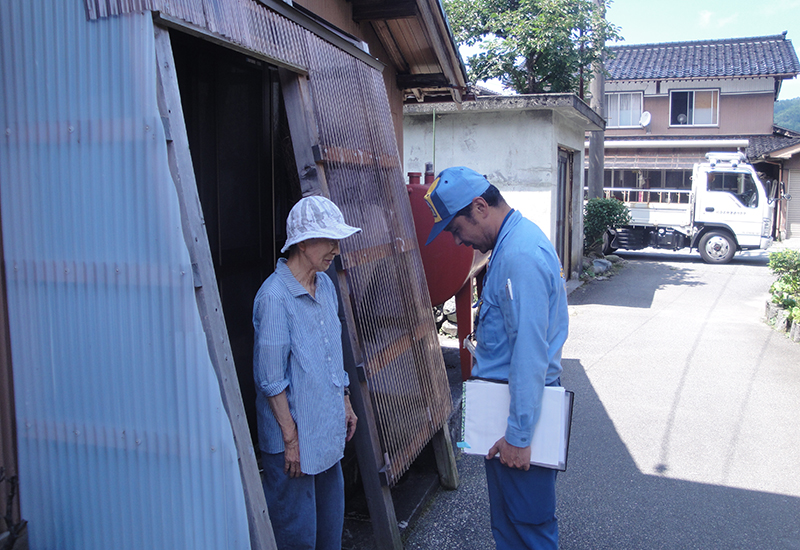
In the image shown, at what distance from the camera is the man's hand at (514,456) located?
258cm

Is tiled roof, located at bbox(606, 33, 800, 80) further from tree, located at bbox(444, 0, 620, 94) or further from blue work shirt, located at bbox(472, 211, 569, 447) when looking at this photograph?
blue work shirt, located at bbox(472, 211, 569, 447)

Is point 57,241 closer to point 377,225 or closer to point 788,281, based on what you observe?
point 377,225

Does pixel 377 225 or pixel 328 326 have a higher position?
pixel 377 225

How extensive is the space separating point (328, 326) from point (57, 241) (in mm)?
1090

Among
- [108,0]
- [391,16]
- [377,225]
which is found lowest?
[377,225]

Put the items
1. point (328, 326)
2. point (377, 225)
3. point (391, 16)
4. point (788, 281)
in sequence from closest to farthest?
point (328, 326), point (377, 225), point (391, 16), point (788, 281)

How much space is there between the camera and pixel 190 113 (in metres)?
3.37

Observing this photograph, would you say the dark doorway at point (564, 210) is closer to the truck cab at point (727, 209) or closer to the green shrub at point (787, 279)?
the green shrub at point (787, 279)

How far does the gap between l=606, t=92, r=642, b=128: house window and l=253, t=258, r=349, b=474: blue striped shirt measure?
82.0 ft

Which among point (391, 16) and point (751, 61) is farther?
point (751, 61)

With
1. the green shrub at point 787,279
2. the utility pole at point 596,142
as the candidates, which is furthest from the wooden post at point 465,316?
the utility pole at point 596,142

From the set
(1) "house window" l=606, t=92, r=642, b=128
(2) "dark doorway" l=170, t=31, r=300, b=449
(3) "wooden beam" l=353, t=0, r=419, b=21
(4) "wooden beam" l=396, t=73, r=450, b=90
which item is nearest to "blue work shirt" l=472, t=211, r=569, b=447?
(2) "dark doorway" l=170, t=31, r=300, b=449

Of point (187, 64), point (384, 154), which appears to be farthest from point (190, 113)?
point (384, 154)

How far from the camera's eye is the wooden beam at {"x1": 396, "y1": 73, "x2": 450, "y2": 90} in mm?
6047
